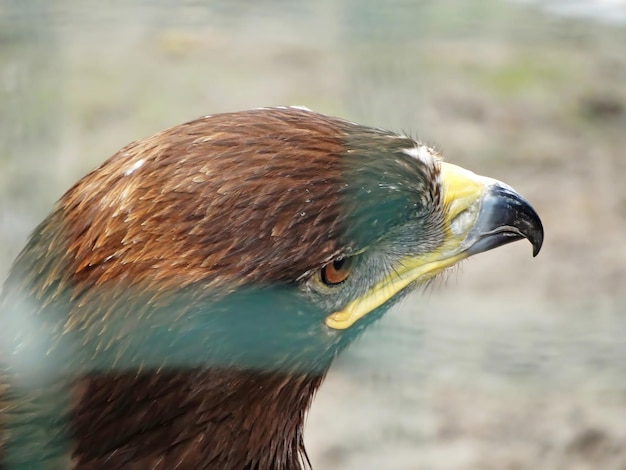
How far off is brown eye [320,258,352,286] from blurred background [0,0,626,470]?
28 centimetres

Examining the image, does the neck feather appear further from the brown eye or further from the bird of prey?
the brown eye

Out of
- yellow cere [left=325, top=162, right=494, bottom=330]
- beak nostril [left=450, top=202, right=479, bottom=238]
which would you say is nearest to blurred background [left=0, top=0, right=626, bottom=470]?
yellow cere [left=325, top=162, right=494, bottom=330]

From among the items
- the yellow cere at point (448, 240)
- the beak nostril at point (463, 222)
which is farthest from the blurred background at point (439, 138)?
the beak nostril at point (463, 222)

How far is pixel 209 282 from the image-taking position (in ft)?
6.41

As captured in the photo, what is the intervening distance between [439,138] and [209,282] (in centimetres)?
343

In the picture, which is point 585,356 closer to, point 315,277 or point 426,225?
point 426,225

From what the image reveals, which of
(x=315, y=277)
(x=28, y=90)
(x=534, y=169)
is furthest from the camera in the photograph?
(x=534, y=169)

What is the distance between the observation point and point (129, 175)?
6.88 ft

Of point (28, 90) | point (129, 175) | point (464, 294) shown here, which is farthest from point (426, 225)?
point (464, 294)

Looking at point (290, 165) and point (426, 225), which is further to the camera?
point (426, 225)

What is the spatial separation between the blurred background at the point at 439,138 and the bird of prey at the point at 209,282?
23 cm

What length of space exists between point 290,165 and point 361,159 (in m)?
0.19

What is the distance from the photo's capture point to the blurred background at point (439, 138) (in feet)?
8.02

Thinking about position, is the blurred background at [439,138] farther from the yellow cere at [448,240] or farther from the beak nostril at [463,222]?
the beak nostril at [463,222]
